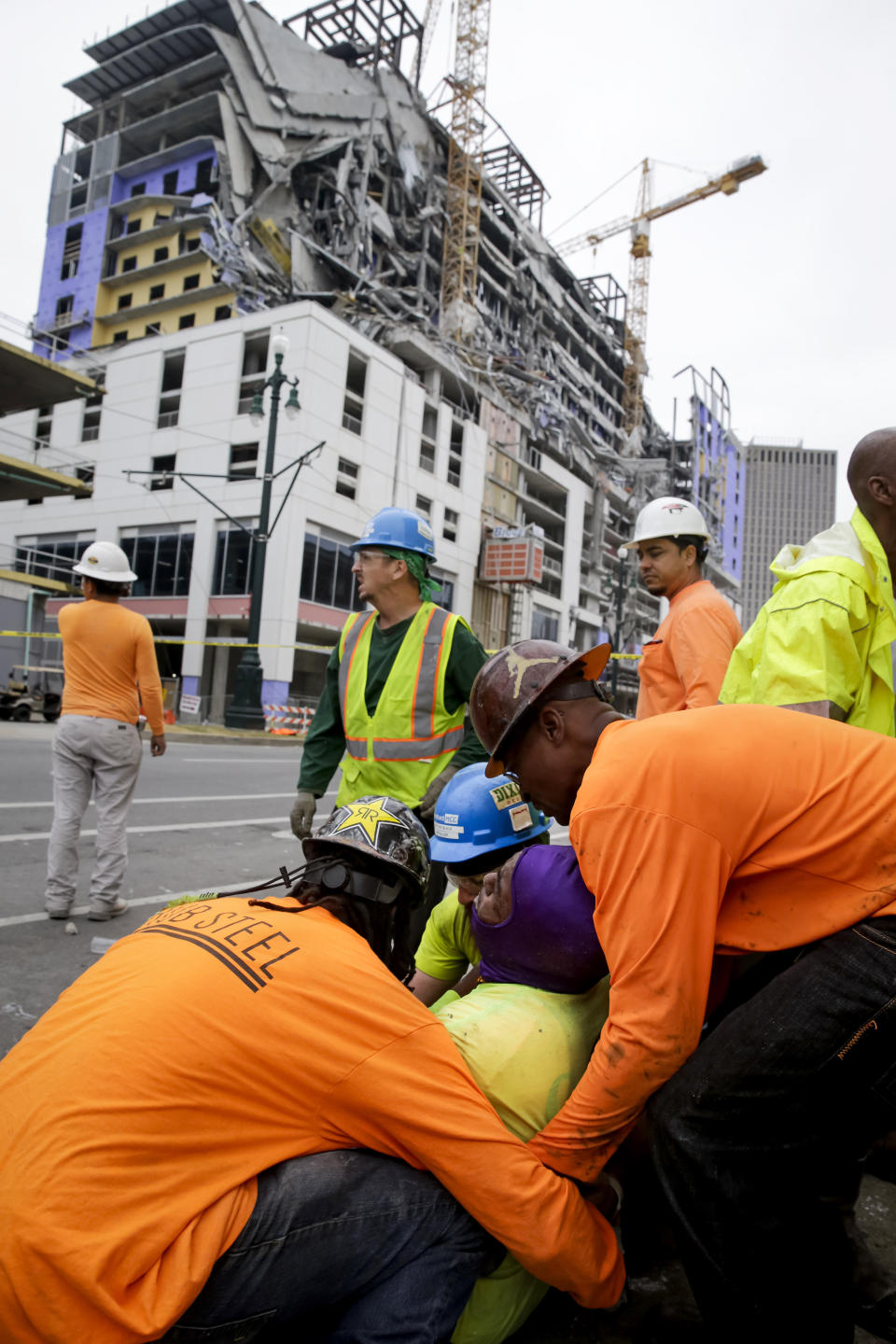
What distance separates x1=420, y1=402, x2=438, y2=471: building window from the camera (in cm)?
4231

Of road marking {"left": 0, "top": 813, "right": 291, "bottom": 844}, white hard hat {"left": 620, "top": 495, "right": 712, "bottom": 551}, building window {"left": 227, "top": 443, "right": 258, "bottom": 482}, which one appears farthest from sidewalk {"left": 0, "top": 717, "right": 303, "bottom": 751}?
building window {"left": 227, "top": 443, "right": 258, "bottom": 482}

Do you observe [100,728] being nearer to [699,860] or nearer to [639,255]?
[699,860]

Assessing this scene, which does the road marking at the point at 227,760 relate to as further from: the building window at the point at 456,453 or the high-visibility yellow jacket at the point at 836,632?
the building window at the point at 456,453

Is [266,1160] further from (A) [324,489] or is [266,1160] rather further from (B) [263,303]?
(B) [263,303]

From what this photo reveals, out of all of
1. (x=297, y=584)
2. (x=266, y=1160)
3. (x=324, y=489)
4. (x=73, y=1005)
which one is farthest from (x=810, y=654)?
(x=324, y=489)

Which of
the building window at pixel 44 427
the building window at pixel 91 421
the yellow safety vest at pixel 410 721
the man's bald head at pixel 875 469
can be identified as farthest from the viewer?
the building window at pixel 44 427

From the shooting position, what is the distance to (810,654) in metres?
2.17

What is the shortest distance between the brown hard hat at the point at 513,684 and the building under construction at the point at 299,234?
34948 mm

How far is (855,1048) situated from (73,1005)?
143cm

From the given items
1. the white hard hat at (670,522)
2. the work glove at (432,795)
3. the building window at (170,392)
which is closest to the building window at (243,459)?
the building window at (170,392)

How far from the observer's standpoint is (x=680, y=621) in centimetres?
329

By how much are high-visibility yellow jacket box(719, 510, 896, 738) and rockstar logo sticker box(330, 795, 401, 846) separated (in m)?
1.01

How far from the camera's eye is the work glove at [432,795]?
3229 mm

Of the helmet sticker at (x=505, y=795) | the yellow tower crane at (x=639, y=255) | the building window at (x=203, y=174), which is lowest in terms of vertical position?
the helmet sticker at (x=505, y=795)
